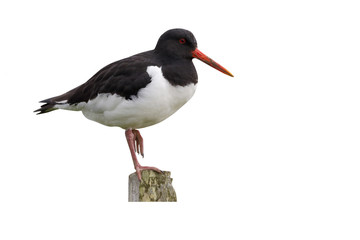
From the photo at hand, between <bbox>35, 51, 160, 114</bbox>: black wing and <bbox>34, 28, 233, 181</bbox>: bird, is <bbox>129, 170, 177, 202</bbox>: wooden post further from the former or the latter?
<bbox>35, 51, 160, 114</bbox>: black wing

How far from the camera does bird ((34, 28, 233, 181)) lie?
6.73 metres

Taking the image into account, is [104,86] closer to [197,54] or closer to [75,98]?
[75,98]

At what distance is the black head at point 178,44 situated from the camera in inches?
271

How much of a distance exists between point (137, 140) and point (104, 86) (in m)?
1.06

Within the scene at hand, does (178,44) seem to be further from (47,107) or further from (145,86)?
(47,107)

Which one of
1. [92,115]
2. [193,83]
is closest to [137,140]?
[92,115]

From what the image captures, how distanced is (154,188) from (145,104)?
44.1 inches

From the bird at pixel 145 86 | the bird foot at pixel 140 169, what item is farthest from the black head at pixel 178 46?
the bird foot at pixel 140 169

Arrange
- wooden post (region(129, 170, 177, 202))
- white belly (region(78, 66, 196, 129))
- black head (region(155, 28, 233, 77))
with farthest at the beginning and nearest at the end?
1. wooden post (region(129, 170, 177, 202))
2. black head (region(155, 28, 233, 77))
3. white belly (region(78, 66, 196, 129))

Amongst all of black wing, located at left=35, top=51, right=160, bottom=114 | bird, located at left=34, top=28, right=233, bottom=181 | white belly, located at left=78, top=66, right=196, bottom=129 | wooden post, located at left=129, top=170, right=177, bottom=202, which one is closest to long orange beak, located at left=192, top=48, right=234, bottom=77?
bird, located at left=34, top=28, right=233, bottom=181

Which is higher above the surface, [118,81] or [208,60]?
[208,60]

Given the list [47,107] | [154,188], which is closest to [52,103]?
[47,107]

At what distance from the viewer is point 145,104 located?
6.74m

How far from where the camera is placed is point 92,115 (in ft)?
23.9
